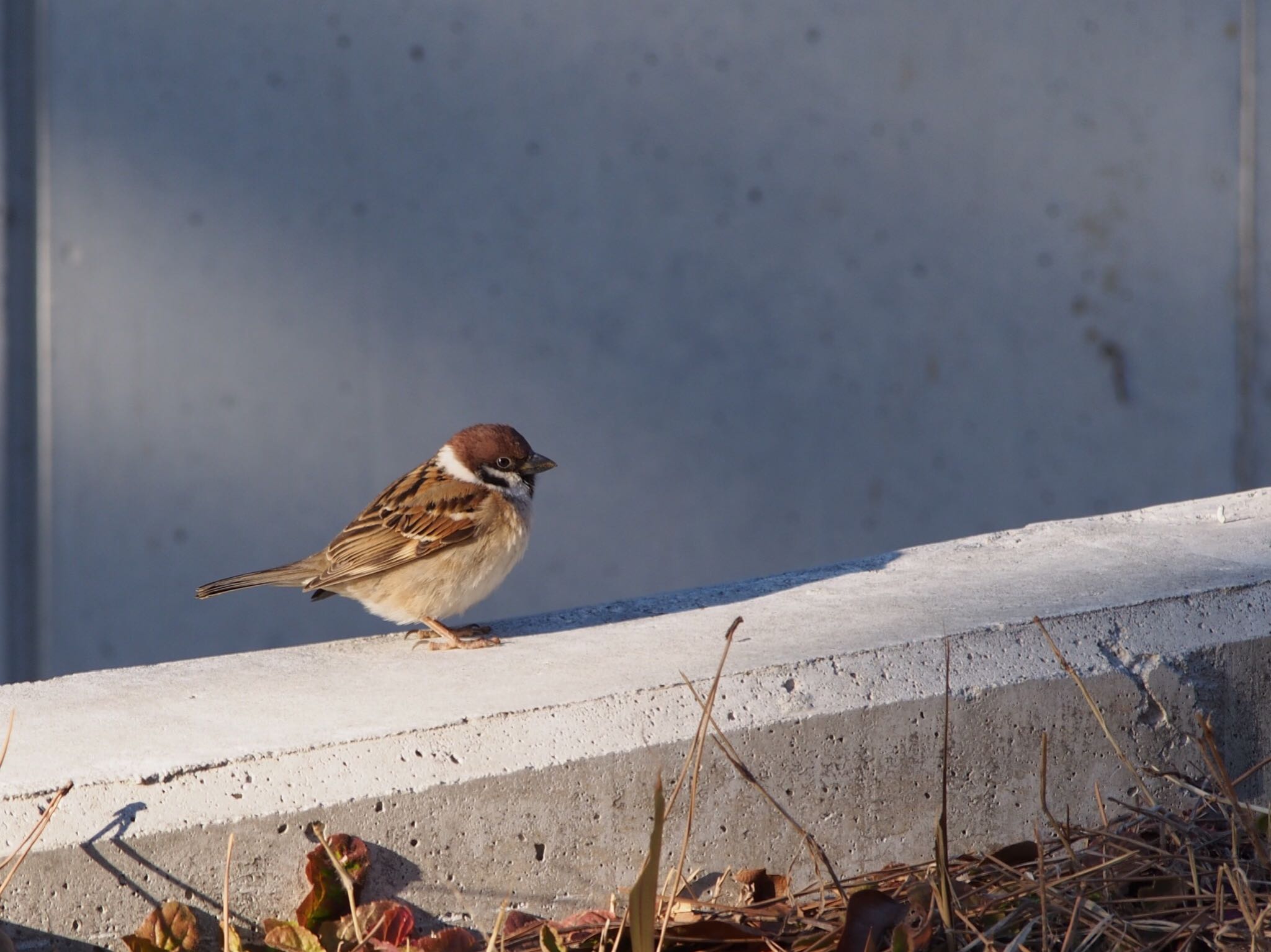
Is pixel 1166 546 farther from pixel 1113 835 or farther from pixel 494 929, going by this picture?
pixel 494 929

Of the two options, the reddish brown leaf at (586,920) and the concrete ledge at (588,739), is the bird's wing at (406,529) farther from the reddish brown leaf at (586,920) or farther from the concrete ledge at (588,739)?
the reddish brown leaf at (586,920)

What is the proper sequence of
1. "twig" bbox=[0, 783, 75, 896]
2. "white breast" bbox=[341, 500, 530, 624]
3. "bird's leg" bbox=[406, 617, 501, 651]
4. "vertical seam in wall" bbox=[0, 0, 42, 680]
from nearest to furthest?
"twig" bbox=[0, 783, 75, 896]
"bird's leg" bbox=[406, 617, 501, 651]
"white breast" bbox=[341, 500, 530, 624]
"vertical seam in wall" bbox=[0, 0, 42, 680]

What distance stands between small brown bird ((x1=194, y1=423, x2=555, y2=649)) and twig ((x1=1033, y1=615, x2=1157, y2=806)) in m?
1.05

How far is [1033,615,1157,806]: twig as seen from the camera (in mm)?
1919

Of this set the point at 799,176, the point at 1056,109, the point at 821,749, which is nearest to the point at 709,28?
the point at 799,176

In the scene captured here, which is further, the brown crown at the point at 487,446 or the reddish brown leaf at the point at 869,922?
the brown crown at the point at 487,446

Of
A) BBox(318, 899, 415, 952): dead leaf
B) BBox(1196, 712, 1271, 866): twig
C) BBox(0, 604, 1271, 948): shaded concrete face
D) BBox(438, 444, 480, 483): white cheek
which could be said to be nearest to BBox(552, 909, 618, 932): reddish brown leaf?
BBox(0, 604, 1271, 948): shaded concrete face

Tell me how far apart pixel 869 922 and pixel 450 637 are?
118 centimetres

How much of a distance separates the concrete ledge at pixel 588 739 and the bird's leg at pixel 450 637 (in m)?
0.09

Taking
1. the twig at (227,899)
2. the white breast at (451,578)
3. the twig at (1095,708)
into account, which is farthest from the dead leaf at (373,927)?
the white breast at (451,578)

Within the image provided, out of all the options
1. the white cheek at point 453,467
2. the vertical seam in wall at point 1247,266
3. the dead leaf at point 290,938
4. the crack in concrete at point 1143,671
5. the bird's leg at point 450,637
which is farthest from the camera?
the vertical seam in wall at point 1247,266

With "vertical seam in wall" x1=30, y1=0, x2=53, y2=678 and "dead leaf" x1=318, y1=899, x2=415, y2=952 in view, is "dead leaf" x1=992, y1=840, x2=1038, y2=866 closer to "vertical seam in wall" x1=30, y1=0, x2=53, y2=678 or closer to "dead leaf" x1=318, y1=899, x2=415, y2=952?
"dead leaf" x1=318, y1=899, x2=415, y2=952

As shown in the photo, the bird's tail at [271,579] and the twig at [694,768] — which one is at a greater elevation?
the twig at [694,768]

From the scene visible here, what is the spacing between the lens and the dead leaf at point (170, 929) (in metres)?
1.70
